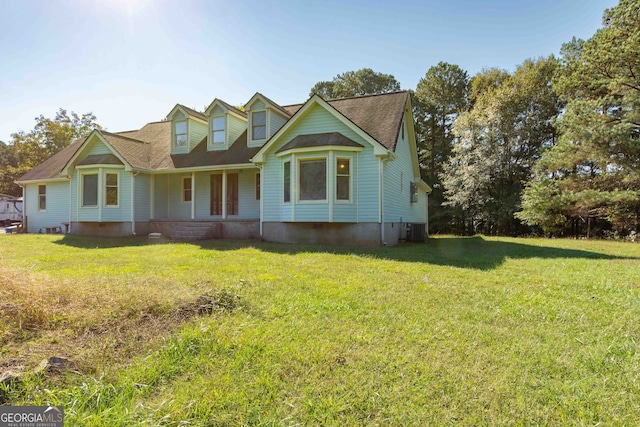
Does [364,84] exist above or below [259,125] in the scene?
above

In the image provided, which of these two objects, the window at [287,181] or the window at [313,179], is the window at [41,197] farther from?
the window at [313,179]

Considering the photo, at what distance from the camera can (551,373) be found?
2861mm

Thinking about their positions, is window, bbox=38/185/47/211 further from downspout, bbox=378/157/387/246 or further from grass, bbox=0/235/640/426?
downspout, bbox=378/157/387/246

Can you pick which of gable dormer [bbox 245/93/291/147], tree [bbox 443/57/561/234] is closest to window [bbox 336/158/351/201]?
gable dormer [bbox 245/93/291/147]

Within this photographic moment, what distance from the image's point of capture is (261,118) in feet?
51.2

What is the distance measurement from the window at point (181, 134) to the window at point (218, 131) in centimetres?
158

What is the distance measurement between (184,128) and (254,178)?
4655mm

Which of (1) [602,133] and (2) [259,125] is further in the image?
(2) [259,125]

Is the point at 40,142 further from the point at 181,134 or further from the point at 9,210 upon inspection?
the point at 181,134

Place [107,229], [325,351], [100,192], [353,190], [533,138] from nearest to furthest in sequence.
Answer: [325,351] → [353,190] → [100,192] → [107,229] → [533,138]

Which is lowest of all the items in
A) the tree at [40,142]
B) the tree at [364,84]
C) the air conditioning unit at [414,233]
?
the air conditioning unit at [414,233]

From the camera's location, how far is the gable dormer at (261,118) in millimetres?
15219

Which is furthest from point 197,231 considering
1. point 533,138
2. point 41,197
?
point 533,138

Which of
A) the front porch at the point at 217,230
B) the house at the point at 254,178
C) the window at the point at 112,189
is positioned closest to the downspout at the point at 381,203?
the house at the point at 254,178
